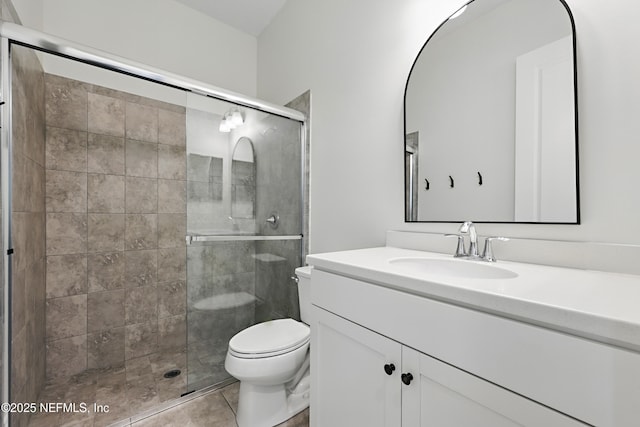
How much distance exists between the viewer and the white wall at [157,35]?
176 cm

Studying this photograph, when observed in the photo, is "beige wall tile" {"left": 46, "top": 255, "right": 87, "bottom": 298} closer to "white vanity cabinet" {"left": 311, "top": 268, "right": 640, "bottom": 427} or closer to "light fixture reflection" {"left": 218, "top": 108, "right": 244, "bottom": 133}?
"light fixture reflection" {"left": 218, "top": 108, "right": 244, "bottom": 133}

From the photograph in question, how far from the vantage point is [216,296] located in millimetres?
1689

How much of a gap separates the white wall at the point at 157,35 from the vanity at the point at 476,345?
2.10 meters

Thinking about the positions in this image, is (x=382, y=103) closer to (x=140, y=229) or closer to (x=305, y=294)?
(x=305, y=294)

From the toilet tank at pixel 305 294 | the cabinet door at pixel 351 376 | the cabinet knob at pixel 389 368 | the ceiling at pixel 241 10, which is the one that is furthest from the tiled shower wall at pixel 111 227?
the cabinet knob at pixel 389 368

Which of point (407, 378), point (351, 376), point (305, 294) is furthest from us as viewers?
point (305, 294)

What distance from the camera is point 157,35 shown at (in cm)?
209

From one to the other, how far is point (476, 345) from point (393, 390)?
0.29 metres

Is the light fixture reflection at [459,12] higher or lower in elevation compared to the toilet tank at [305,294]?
higher

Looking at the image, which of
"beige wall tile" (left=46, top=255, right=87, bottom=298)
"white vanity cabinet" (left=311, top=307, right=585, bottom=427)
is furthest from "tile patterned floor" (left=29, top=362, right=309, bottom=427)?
"white vanity cabinet" (left=311, top=307, right=585, bottom=427)

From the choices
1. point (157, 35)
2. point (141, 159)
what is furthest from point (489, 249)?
point (157, 35)

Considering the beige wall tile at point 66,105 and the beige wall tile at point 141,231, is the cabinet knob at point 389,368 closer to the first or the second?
the beige wall tile at point 141,231

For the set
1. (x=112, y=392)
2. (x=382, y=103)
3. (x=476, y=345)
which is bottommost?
(x=112, y=392)

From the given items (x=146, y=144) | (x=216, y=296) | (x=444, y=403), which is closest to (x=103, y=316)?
(x=216, y=296)
